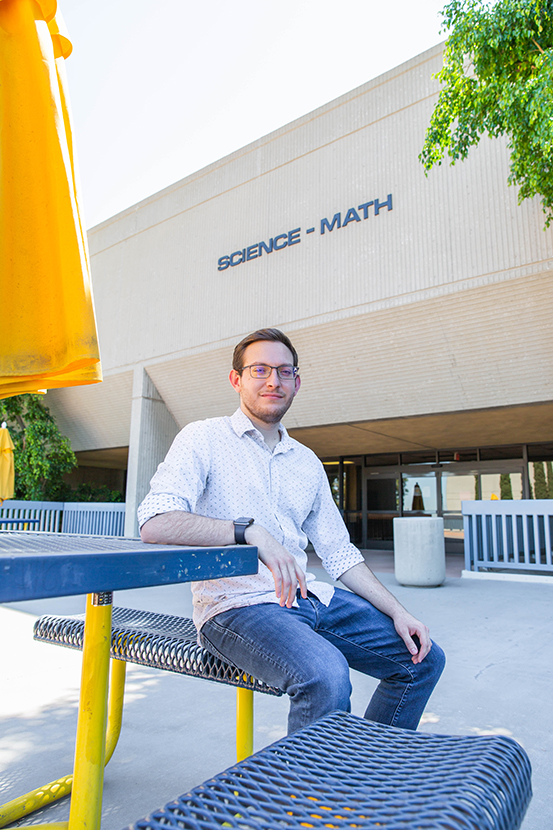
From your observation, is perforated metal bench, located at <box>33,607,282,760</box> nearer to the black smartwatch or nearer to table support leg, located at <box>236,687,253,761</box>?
table support leg, located at <box>236,687,253,761</box>

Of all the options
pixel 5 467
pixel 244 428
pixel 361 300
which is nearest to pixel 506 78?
pixel 361 300

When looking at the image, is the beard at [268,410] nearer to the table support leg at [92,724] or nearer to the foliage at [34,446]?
the table support leg at [92,724]

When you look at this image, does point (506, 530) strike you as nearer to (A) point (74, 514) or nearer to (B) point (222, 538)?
(B) point (222, 538)

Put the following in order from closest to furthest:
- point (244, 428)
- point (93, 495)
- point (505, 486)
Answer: point (244, 428) → point (505, 486) → point (93, 495)

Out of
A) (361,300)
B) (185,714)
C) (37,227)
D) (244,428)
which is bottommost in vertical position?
(185,714)

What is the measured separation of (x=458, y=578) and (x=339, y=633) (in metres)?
7.02

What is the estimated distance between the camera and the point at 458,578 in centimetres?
800

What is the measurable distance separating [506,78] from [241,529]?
6.10m

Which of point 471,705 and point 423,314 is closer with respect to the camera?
point 471,705

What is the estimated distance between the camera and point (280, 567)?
144cm

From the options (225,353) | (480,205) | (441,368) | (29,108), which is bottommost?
(29,108)

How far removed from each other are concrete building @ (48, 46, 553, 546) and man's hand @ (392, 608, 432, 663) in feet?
25.0

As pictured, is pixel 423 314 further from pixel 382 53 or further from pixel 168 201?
pixel 168 201

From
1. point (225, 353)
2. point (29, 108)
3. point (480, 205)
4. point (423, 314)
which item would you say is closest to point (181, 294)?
point (225, 353)
